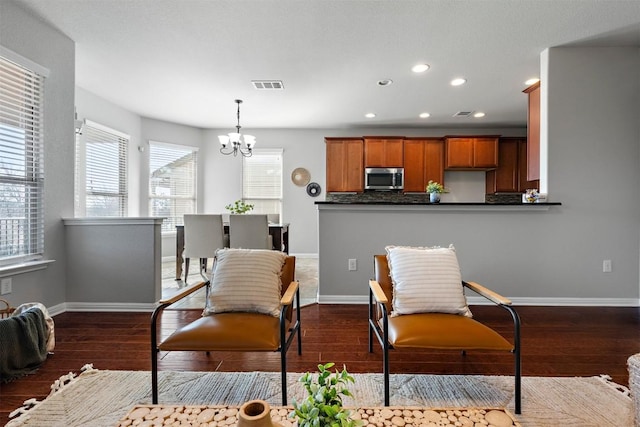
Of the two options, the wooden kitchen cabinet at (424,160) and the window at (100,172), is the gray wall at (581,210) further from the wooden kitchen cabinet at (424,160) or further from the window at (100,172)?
the window at (100,172)

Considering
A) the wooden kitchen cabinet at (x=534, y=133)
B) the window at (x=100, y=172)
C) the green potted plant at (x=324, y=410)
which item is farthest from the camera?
the window at (x=100, y=172)

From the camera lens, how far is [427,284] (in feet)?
6.11

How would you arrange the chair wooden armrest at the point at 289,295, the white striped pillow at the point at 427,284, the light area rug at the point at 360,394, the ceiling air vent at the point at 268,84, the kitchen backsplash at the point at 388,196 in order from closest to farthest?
1. the light area rug at the point at 360,394
2. the chair wooden armrest at the point at 289,295
3. the white striped pillow at the point at 427,284
4. the ceiling air vent at the point at 268,84
5. the kitchen backsplash at the point at 388,196

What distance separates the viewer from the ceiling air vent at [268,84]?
156 inches

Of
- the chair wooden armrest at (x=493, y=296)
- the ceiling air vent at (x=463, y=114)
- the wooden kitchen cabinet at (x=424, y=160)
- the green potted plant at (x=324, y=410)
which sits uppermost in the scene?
the ceiling air vent at (x=463, y=114)

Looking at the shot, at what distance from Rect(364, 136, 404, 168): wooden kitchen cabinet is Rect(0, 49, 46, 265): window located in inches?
179

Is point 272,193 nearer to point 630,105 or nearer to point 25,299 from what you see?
point 25,299

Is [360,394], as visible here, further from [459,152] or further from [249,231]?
[459,152]

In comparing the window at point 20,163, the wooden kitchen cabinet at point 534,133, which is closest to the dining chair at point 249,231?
the window at point 20,163

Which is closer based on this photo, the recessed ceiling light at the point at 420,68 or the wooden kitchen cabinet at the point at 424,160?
the recessed ceiling light at the point at 420,68

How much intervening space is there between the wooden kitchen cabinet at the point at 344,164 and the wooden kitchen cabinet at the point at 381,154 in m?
0.11

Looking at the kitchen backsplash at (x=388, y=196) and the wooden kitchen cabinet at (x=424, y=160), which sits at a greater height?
the wooden kitchen cabinet at (x=424, y=160)

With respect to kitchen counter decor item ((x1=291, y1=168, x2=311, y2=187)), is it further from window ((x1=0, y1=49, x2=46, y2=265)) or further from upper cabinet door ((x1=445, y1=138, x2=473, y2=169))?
window ((x1=0, y1=49, x2=46, y2=265))

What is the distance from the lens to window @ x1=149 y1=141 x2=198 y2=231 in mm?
5797
